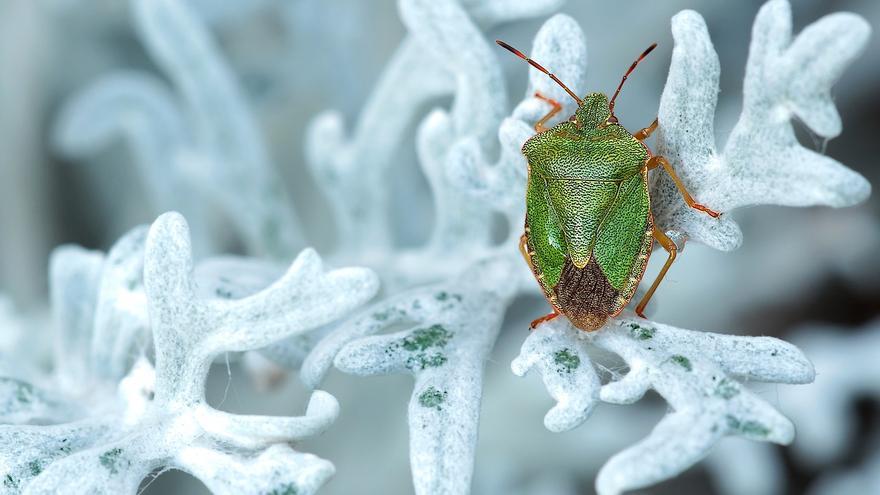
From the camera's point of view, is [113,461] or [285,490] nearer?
[285,490]

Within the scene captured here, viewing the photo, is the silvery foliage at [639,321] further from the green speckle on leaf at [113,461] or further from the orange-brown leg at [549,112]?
the green speckle on leaf at [113,461]

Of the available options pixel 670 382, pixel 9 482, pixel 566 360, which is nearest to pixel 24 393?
pixel 9 482

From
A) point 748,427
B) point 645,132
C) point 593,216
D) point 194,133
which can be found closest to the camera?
point 748,427

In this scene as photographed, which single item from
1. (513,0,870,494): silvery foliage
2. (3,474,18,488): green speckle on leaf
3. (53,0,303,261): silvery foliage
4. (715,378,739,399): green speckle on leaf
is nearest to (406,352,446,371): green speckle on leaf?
(513,0,870,494): silvery foliage

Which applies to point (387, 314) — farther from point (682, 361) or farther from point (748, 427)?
point (748, 427)

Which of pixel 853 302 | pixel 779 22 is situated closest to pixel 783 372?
pixel 779 22

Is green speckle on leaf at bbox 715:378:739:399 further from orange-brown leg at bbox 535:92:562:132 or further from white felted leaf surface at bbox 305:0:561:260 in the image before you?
white felted leaf surface at bbox 305:0:561:260

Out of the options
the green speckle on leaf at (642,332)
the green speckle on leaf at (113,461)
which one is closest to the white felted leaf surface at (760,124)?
the green speckle on leaf at (642,332)
